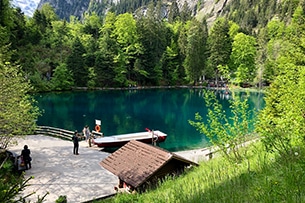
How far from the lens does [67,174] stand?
14945 millimetres

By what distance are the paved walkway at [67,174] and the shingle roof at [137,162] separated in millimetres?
2150

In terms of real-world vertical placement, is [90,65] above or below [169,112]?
above

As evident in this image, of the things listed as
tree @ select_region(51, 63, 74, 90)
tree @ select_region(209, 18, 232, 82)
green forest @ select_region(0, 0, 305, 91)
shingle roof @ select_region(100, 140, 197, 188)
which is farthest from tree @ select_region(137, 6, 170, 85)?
shingle roof @ select_region(100, 140, 197, 188)

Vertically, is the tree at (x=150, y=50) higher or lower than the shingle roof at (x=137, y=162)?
higher

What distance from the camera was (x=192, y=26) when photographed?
69.8m

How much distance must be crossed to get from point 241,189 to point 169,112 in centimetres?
3570

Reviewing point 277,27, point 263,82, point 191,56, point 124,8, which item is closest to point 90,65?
point 191,56

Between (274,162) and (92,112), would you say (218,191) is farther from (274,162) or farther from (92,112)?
(92,112)

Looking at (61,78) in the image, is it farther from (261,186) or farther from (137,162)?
(261,186)

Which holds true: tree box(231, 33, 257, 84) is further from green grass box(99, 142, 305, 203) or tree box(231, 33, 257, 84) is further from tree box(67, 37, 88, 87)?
green grass box(99, 142, 305, 203)

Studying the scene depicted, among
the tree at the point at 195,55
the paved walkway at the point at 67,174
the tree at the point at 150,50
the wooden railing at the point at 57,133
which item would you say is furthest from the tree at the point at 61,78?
the paved walkway at the point at 67,174

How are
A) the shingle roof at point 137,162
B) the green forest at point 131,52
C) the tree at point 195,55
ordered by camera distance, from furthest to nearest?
the tree at point 195,55 < the green forest at point 131,52 < the shingle roof at point 137,162

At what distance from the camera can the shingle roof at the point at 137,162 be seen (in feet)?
33.1

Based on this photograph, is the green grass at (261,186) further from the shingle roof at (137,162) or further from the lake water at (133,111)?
the lake water at (133,111)
